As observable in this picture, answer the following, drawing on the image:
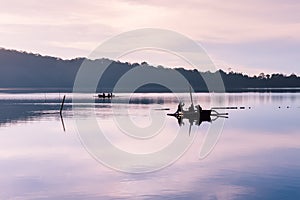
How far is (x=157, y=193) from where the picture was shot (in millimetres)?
20156

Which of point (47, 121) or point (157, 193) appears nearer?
point (157, 193)

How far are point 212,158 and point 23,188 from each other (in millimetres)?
12735

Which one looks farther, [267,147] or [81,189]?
[267,147]

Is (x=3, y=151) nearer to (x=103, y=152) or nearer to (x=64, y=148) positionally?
(x=64, y=148)

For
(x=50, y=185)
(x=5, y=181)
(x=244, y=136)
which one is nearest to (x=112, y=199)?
(x=50, y=185)

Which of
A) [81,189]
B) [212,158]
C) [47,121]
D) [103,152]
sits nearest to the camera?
[81,189]

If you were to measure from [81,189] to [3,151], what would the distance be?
13.1m

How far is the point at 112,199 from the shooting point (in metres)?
19.3

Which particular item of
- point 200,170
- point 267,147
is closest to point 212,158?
point 200,170

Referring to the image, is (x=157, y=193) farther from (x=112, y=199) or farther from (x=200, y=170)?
(x=200, y=170)

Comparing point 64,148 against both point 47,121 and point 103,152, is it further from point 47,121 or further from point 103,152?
point 47,121

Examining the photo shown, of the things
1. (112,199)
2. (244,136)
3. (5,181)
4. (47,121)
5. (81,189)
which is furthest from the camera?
(47,121)

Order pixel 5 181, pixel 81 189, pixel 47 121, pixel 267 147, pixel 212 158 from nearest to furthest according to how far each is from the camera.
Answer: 1. pixel 81 189
2. pixel 5 181
3. pixel 212 158
4. pixel 267 147
5. pixel 47 121

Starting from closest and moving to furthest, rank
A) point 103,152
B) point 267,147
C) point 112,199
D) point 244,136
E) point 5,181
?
point 112,199, point 5,181, point 103,152, point 267,147, point 244,136
